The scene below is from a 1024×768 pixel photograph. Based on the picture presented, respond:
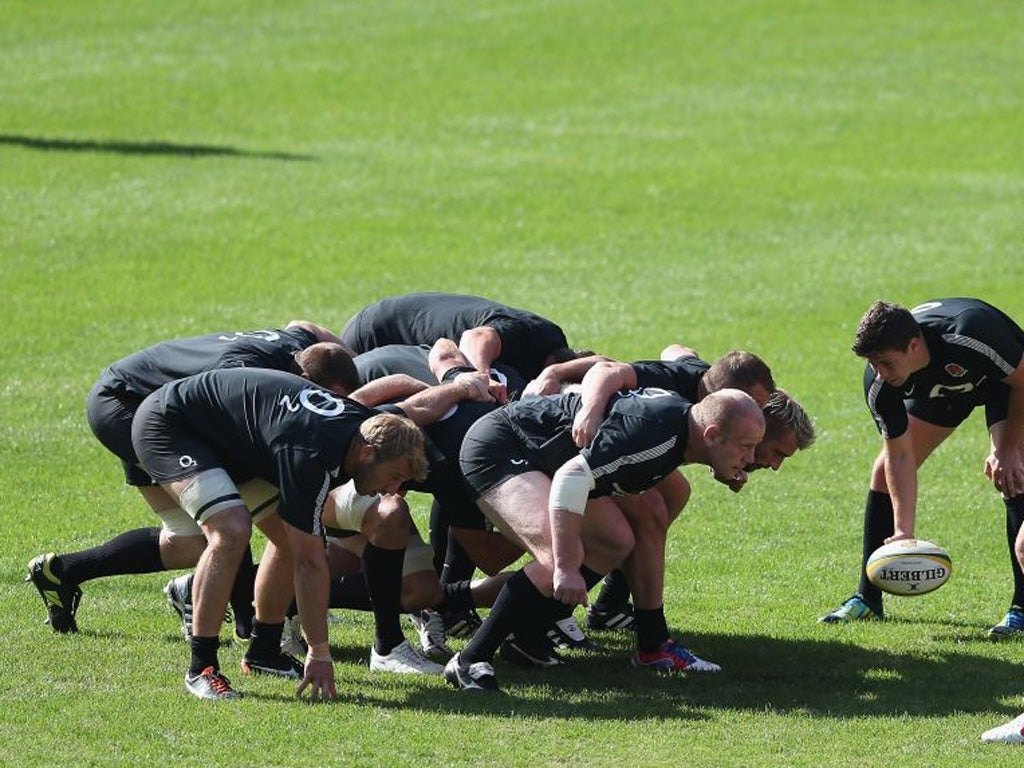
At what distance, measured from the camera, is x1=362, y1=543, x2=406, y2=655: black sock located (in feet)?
29.3

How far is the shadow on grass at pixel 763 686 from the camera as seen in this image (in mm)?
8352

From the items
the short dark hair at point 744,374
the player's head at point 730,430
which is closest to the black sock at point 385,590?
the player's head at point 730,430

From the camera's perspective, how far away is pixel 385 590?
8961mm

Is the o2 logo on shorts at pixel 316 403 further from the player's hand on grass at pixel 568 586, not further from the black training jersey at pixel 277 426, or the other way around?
the player's hand on grass at pixel 568 586

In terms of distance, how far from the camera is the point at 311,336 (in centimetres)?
995

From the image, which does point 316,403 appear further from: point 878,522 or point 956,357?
point 878,522

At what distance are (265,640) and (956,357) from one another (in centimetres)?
400

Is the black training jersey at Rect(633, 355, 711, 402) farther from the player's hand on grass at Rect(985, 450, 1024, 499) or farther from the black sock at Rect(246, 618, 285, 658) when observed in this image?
the black sock at Rect(246, 618, 285, 658)

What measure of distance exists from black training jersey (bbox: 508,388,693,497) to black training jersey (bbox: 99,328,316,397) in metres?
1.58

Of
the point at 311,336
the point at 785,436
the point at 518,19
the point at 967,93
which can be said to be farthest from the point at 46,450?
the point at 518,19

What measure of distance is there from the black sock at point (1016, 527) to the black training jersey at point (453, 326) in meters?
2.80

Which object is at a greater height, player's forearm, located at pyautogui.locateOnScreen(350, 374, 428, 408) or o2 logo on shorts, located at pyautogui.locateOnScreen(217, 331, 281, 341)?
o2 logo on shorts, located at pyautogui.locateOnScreen(217, 331, 281, 341)

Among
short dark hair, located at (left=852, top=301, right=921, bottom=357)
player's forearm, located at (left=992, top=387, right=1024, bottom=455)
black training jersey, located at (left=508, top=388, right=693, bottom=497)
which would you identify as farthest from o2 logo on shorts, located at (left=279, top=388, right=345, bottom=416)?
player's forearm, located at (left=992, top=387, right=1024, bottom=455)

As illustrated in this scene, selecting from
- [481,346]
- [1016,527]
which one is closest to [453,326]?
[481,346]
